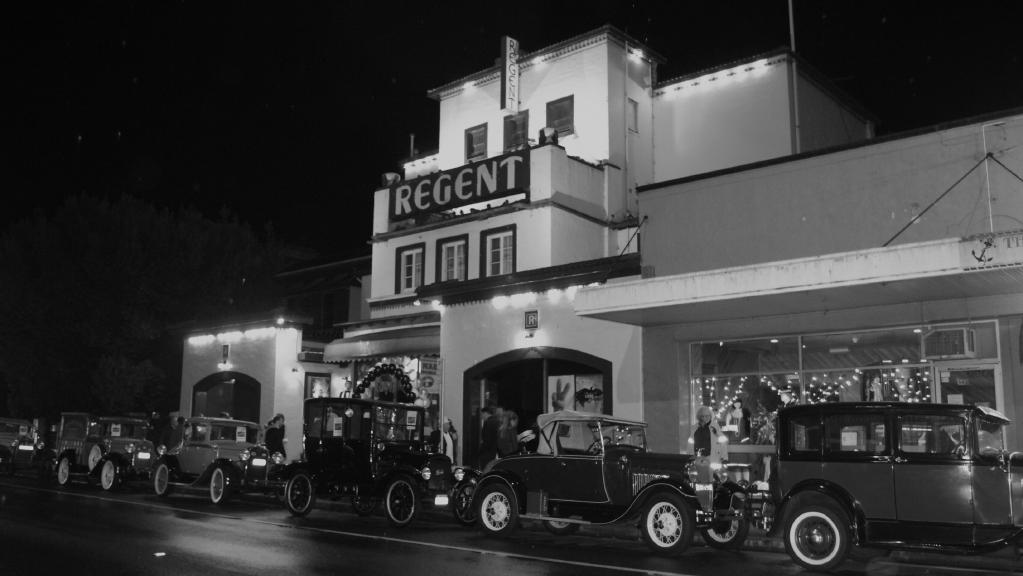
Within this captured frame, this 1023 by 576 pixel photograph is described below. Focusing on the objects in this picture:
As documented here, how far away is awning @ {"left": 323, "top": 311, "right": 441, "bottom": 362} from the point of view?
961 inches

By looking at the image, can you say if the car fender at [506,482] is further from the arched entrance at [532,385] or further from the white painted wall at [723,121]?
the white painted wall at [723,121]

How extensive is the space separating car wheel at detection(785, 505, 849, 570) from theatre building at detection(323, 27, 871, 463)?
8116 millimetres

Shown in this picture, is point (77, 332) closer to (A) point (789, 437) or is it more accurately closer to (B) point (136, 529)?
(B) point (136, 529)

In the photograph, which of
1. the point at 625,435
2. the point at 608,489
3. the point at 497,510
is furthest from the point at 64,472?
the point at 608,489

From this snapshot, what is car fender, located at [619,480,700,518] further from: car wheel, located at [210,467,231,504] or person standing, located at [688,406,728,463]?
car wheel, located at [210,467,231,504]

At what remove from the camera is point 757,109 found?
25.7 m

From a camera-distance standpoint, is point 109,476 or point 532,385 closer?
point 109,476

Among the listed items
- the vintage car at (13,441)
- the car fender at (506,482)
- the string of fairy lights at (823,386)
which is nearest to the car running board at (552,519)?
the car fender at (506,482)

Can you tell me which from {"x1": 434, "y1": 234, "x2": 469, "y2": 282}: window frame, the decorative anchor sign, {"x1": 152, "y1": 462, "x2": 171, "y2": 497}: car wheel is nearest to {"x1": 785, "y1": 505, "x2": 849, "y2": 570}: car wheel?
the decorative anchor sign

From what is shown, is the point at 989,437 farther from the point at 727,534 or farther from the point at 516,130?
the point at 516,130

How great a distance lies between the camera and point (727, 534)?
40.5ft

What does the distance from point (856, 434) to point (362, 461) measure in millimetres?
8862

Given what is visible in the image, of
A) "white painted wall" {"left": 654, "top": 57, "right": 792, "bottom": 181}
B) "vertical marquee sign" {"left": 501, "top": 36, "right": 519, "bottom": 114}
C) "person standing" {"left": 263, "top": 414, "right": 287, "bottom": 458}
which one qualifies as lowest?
"person standing" {"left": 263, "top": 414, "right": 287, "bottom": 458}

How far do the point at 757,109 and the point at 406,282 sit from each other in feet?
40.1
